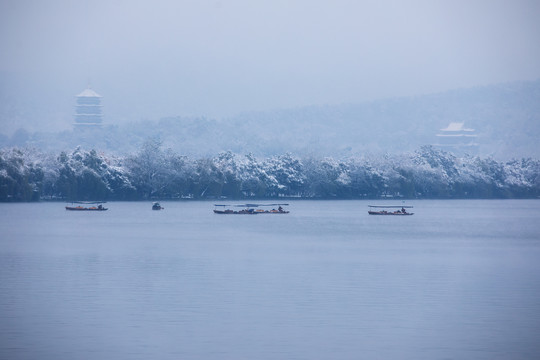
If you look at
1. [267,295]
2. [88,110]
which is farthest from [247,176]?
[88,110]

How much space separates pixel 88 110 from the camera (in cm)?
15350

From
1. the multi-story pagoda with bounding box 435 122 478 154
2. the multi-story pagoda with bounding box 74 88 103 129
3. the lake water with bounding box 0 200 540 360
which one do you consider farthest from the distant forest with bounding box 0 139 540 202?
the multi-story pagoda with bounding box 74 88 103 129

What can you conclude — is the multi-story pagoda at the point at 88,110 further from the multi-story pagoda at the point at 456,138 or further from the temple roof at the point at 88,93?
the multi-story pagoda at the point at 456,138

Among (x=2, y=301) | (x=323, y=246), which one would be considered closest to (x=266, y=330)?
(x=2, y=301)

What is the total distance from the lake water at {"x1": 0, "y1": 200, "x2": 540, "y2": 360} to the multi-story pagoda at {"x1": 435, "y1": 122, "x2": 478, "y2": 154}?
121 metres

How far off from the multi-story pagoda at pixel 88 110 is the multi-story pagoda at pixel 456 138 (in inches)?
2292

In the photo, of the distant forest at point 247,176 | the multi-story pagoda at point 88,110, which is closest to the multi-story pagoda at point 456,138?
the multi-story pagoda at point 88,110

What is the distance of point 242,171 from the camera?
225 ft

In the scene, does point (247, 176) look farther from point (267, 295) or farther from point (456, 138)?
point (456, 138)

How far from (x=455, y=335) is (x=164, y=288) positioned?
23.6 ft

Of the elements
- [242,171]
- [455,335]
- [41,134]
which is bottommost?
[455,335]

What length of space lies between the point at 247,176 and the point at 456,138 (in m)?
96.4

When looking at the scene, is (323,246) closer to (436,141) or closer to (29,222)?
(29,222)

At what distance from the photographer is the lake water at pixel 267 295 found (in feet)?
45.7
